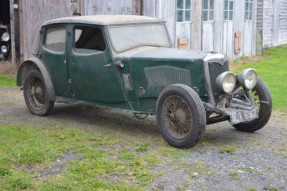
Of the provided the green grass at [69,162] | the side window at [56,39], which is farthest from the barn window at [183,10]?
the green grass at [69,162]

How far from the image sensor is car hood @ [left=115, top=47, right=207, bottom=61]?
637cm

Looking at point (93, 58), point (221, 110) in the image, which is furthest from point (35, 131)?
point (221, 110)

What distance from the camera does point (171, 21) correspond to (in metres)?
12.9

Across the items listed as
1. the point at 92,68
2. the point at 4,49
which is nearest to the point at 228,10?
the point at 4,49

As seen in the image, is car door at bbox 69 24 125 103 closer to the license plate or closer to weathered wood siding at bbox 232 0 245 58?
the license plate

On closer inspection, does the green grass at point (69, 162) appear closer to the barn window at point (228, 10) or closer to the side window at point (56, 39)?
the side window at point (56, 39)

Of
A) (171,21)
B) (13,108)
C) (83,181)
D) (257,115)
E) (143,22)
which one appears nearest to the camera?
(83,181)

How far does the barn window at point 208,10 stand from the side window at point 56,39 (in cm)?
778

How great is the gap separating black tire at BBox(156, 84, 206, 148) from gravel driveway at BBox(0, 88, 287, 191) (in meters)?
0.18

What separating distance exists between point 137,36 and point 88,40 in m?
0.70

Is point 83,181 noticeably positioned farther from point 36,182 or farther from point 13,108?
point 13,108

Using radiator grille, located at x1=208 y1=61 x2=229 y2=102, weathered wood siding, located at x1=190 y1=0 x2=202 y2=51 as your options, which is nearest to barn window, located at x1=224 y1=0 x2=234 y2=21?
weathered wood siding, located at x1=190 y1=0 x2=202 y2=51

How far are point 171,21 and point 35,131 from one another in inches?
268

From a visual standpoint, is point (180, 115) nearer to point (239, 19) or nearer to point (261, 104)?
point (261, 104)
